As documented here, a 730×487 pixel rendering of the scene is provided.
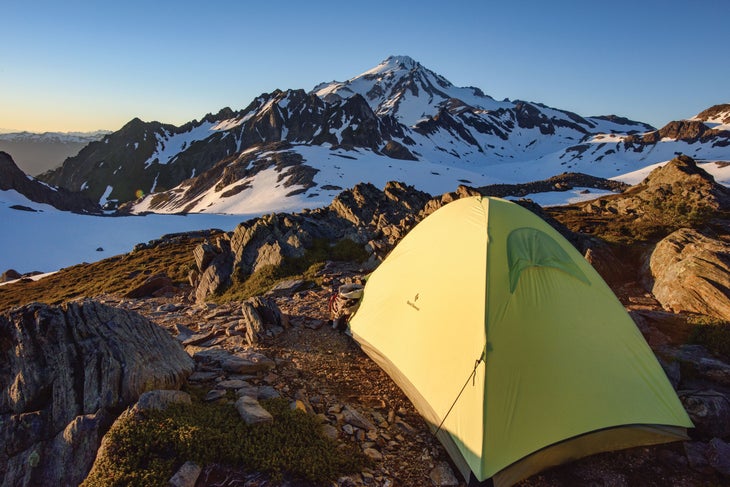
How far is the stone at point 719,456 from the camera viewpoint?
19.0ft

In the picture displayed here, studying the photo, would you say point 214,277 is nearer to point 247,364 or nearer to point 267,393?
point 247,364

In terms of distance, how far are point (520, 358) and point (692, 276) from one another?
8453 mm

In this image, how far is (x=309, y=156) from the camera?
9469cm

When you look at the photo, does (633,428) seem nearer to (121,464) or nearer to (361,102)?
(121,464)

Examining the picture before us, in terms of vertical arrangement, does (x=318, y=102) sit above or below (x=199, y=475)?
above

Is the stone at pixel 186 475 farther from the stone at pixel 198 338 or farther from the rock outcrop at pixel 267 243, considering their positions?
the rock outcrop at pixel 267 243

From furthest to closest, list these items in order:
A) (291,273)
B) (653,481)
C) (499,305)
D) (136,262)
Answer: (136,262) → (291,273) → (499,305) → (653,481)

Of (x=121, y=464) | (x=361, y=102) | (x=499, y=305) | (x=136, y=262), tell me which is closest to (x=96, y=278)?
(x=136, y=262)

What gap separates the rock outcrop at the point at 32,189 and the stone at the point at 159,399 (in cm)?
12063

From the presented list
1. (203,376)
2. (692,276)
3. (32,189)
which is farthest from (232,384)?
(32,189)

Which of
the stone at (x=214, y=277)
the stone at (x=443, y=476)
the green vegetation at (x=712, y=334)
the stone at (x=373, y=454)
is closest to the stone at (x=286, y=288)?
the stone at (x=214, y=277)

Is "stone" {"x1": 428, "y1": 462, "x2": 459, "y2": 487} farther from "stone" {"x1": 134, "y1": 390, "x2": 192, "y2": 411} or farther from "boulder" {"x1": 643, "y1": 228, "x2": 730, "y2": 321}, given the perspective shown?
"boulder" {"x1": 643, "y1": 228, "x2": 730, "y2": 321}

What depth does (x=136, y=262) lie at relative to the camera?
33.5 m

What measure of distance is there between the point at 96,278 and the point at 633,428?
118 feet
